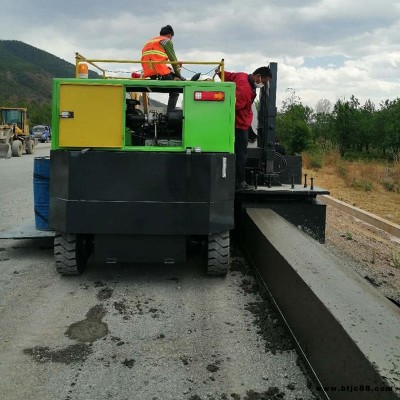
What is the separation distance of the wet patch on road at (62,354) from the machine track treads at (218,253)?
1923 millimetres

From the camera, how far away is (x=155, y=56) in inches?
226

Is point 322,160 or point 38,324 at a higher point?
point 322,160

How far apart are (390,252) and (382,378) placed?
5841mm

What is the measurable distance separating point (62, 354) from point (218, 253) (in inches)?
84.9

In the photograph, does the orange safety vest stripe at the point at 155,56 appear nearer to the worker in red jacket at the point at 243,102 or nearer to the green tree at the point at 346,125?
the worker in red jacket at the point at 243,102

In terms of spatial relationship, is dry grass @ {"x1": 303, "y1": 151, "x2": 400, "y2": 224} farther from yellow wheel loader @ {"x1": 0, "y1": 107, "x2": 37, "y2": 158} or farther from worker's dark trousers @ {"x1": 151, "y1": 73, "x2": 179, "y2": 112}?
yellow wheel loader @ {"x1": 0, "y1": 107, "x2": 37, "y2": 158}

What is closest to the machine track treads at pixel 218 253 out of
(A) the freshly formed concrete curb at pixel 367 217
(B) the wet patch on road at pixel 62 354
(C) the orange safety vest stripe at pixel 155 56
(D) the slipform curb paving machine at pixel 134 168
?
(D) the slipform curb paving machine at pixel 134 168

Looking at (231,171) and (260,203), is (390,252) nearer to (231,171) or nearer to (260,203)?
(260,203)

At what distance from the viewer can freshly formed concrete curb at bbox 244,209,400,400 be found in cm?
246

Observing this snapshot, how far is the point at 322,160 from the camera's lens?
937 inches

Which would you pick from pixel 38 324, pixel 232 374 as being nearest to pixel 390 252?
pixel 232 374

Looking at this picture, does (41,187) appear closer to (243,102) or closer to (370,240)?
(243,102)

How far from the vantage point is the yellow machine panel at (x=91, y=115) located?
4.76 m

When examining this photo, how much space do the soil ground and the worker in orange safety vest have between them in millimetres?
3270
